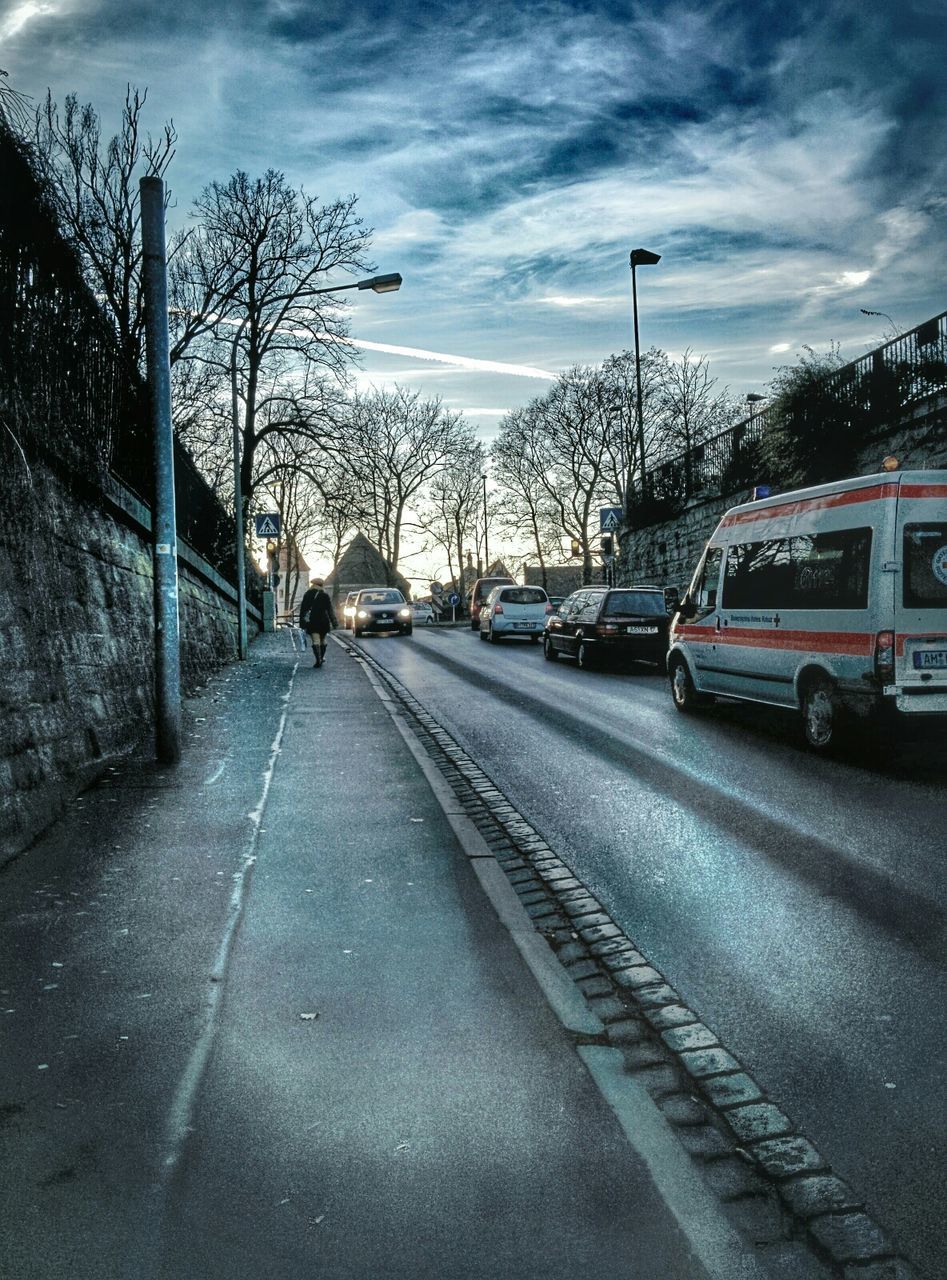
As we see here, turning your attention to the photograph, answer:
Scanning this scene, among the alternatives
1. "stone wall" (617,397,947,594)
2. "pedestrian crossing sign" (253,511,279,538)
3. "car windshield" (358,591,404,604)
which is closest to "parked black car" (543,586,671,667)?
"stone wall" (617,397,947,594)

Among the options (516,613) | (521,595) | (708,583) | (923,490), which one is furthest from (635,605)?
(923,490)

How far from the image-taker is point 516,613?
3141 centimetres

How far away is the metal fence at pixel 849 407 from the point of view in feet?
56.3

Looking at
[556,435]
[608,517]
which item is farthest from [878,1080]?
[556,435]

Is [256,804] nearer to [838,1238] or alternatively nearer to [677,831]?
[677,831]

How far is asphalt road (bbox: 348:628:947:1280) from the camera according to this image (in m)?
3.24

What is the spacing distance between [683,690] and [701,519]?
15.6 metres

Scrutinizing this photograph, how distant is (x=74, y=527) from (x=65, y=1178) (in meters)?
6.21

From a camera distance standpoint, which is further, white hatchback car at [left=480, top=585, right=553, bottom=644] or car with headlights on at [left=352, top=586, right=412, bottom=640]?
car with headlights on at [left=352, top=586, right=412, bottom=640]

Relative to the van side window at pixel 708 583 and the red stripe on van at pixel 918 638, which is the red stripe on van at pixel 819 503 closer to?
the van side window at pixel 708 583

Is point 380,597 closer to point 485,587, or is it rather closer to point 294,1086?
point 485,587

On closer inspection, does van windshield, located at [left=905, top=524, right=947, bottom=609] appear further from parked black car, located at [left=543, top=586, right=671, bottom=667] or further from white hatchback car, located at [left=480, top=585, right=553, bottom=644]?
white hatchback car, located at [left=480, top=585, right=553, bottom=644]

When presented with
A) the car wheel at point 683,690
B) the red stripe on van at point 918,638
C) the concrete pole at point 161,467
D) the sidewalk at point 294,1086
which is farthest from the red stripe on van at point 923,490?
the concrete pole at point 161,467

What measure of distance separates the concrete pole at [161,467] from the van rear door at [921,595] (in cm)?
608
